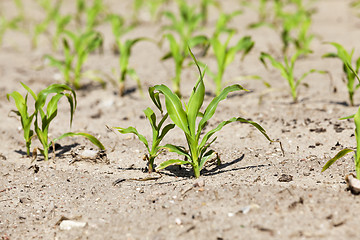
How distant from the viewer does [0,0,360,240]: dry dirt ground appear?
182cm

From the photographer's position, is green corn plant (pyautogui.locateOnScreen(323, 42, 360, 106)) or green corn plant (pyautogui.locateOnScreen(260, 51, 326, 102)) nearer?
green corn plant (pyautogui.locateOnScreen(323, 42, 360, 106))

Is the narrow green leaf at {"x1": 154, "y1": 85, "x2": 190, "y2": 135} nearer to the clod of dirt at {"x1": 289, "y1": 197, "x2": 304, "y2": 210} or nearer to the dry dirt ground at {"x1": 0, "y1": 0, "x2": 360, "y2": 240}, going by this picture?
the dry dirt ground at {"x1": 0, "y1": 0, "x2": 360, "y2": 240}

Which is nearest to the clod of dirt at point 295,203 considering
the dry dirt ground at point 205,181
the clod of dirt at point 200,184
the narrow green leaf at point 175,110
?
the dry dirt ground at point 205,181

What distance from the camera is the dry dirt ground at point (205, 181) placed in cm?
182

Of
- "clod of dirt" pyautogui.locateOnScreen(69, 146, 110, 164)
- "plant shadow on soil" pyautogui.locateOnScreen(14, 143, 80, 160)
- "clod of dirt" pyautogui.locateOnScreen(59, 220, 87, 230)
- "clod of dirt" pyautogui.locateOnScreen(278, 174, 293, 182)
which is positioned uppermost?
"clod of dirt" pyautogui.locateOnScreen(278, 174, 293, 182)

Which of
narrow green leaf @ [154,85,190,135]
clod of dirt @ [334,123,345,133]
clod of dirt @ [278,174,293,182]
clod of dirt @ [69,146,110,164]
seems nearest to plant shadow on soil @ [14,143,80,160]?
clod of dirt @ [69,146,110,164]

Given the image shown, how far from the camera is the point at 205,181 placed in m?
2.16

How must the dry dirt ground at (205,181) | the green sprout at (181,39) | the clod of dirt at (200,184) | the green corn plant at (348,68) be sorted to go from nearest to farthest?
the dry dirt ground at (205,181), the clod of dirt at (200,184), the green corn plant at (348,68), the green sprout at (181,39)

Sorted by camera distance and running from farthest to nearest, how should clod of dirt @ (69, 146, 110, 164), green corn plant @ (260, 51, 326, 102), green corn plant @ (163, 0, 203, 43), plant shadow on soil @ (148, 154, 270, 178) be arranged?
green corn plant @ (163, 0, 203, 43)
green corn plant @ (260, 51, 326, 102)
clod of dirt @ (69, 146, 110, 164)
plant shadow on soil @ (148, 154, 270, 178)

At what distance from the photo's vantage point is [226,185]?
210 cm

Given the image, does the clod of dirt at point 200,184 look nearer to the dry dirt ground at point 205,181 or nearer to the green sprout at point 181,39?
the dry dirt ground at point 205,181

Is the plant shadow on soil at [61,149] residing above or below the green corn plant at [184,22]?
below

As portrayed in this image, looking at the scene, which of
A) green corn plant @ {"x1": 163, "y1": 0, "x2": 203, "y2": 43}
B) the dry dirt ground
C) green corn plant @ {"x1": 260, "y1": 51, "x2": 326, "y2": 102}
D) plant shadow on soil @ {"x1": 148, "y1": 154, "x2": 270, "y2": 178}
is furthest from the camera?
green corn plant @ {"x1": 163, "y1": 0, "x2": 203, "y2": 43}

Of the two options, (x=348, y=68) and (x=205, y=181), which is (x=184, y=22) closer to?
(x=348, y=68)
